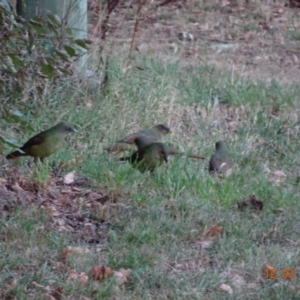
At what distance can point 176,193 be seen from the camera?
650cm

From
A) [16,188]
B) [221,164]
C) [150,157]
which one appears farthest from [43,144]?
[221,164]

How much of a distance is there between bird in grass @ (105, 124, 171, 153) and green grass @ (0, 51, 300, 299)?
197 mm

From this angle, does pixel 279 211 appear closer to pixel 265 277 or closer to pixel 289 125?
pixel 265 277

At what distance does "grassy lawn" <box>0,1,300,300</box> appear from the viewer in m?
5.12

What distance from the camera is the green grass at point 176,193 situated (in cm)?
512

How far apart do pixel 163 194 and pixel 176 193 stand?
0.39 feet

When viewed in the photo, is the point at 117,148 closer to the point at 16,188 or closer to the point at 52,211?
the point at 16,188

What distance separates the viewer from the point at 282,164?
7961mm

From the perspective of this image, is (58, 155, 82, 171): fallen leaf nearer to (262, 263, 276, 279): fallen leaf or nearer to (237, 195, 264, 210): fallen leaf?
(237, 195, 264, 210): fallen leaf

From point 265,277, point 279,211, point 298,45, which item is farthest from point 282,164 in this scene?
point 298,45

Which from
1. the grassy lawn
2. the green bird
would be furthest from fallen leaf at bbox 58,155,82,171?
the green bird

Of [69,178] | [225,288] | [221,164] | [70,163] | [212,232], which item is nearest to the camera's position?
[225,288]

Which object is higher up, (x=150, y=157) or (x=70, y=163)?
(x=150, y=157)

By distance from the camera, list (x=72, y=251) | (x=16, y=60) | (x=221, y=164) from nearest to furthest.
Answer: (x=16, y=60), (x=72, y=251), (x=221, y=164)
